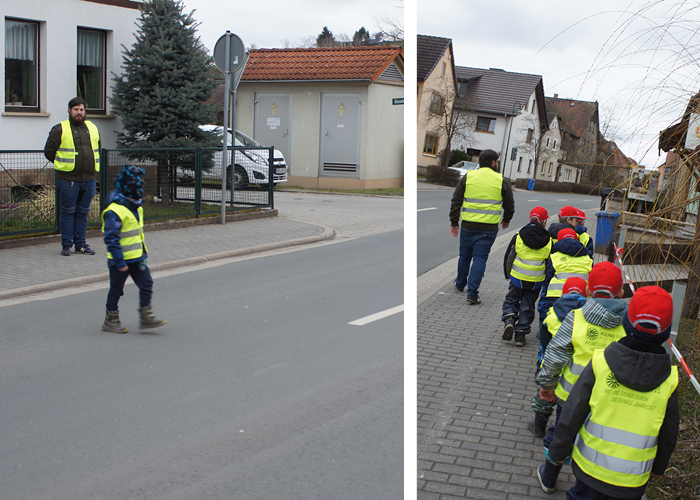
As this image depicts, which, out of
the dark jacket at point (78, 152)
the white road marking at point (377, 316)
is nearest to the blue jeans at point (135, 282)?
the white road marking at point (377, 316)

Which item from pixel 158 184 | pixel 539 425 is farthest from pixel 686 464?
pixel 158 184

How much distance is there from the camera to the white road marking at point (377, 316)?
6.98 m

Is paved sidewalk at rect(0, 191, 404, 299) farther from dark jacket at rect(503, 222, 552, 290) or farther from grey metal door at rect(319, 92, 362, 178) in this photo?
grey metal door at rect(319, 92, 362, 178)

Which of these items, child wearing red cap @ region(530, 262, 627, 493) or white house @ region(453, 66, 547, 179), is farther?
white house @ region(453, 66, 547, 179)

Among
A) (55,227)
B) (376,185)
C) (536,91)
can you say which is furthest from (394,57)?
(536,91)

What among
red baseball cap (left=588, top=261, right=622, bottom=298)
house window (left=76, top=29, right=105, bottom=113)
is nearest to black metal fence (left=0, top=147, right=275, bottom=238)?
house window (left=76, top=29, right=105, bottom=113)

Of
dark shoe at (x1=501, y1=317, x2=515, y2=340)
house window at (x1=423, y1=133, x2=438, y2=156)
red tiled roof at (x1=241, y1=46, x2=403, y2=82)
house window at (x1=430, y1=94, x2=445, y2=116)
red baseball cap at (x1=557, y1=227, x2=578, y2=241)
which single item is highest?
house window at (x1=430, y1=94, x2=445, y2=116)

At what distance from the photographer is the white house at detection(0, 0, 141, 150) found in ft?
43.3

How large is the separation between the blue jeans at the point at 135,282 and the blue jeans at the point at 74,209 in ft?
11.7

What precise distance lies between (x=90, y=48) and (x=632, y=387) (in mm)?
13916

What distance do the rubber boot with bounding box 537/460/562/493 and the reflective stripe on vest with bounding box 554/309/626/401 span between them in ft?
1.43

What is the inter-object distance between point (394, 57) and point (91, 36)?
11.8 metres

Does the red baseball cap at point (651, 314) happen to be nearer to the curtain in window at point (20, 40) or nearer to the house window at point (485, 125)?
the curtain in window at point (20, 40)

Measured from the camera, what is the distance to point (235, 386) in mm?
5141
